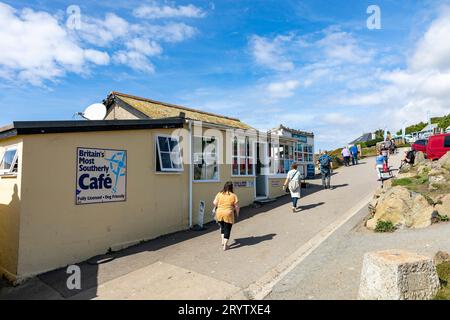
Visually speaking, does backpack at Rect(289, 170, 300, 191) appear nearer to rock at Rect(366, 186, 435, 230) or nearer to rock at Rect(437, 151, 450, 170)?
rock at Rect(366, 186, 435, 230)

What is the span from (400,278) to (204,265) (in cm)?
398

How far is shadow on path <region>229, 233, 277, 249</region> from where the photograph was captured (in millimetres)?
8247

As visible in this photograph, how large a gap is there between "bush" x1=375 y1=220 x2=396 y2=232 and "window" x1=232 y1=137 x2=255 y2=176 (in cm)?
613

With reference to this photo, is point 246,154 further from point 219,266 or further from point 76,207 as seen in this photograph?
point 76,207

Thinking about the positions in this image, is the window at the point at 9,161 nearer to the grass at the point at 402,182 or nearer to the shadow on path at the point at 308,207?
the shadow on path at the point at 308,207

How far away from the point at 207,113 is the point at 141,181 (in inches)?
330

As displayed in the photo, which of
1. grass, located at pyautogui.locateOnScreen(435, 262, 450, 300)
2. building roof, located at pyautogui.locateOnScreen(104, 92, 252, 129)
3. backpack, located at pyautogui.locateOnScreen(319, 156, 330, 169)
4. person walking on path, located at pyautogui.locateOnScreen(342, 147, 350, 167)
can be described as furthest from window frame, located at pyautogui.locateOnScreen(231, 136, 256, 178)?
person walking on path, located at pyautogui.locateOnScreen(342, 147, 350, 167)

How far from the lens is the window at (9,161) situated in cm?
747

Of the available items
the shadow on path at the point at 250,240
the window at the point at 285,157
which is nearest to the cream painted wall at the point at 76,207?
the shadow on path at the point at 250,240

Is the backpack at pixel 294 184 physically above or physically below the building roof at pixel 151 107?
below

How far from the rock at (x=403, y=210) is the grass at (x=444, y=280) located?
3.06 m

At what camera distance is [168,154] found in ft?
33.7

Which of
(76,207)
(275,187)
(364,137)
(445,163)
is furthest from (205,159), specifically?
(364,137)
